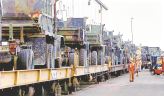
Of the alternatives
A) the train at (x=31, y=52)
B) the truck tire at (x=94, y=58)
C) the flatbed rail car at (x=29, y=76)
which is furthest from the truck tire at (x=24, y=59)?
the truck tire at (x=94, y=58)

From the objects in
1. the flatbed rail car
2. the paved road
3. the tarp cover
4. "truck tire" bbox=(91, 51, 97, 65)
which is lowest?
the paved road

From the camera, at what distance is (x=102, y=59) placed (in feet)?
129

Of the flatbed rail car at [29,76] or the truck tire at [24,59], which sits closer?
the flatbed rail car at [29,76]

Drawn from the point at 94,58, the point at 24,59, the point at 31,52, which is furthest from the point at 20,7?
the point at 94,58

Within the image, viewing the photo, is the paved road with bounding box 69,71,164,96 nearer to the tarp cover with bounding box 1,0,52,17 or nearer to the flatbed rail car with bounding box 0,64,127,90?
the flatbed rail car with bounding box 0,64,127,90

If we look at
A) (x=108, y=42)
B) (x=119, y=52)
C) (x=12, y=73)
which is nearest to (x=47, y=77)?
(x=12, y=73)

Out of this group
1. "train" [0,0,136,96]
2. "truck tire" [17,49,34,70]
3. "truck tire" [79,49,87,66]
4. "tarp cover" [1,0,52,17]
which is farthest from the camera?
"truck tire" [79,49,87,66]

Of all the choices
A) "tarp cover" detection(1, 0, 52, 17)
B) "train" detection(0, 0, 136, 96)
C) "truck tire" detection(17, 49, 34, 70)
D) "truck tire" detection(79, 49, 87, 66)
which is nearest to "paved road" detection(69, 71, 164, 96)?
"train" detection(0, 0, 136, 96)

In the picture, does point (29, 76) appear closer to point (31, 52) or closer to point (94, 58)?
point (31, 52)

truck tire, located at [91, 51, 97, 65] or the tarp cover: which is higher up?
the tarp cover

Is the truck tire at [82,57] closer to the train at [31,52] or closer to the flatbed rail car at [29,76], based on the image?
the train at [31,52]

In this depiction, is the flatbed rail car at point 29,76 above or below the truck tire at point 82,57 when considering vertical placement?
below

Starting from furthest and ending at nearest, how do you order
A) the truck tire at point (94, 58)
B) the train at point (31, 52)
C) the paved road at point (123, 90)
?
the truck tire at point (94, 58) < the paved road at point (123, 90) < the train at point (31, 52)

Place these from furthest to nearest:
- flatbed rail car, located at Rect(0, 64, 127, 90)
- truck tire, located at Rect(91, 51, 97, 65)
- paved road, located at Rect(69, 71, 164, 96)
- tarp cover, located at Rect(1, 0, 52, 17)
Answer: truck tire, located at Rect(91, 51, 97, 65)
paved road, located at Rect(69, 71, 164, 96)
tarp cover, located at Rect(1, 0, 52, 17)
flatbed rail car, located at Rect(0, 64, 127, 90)
